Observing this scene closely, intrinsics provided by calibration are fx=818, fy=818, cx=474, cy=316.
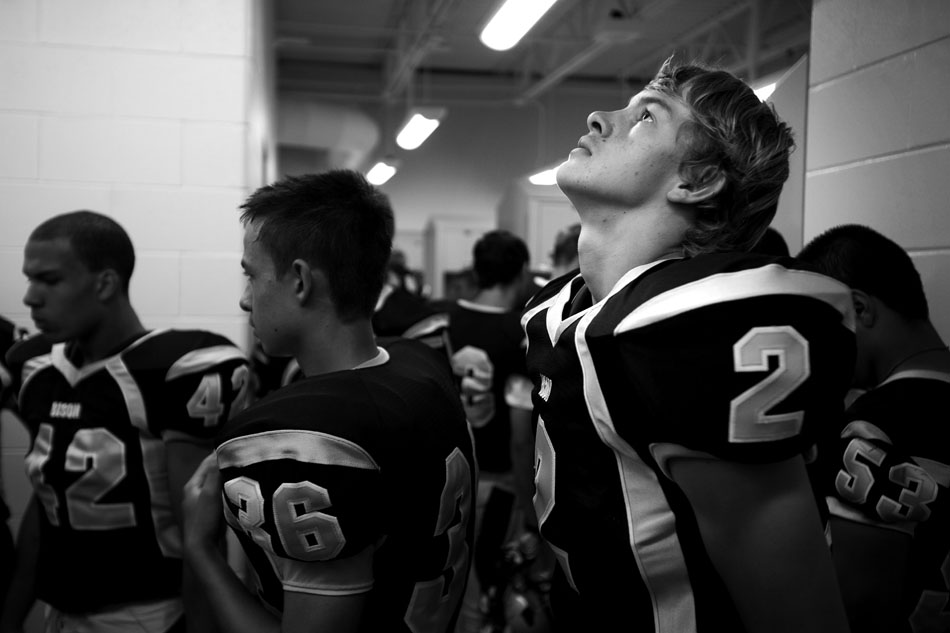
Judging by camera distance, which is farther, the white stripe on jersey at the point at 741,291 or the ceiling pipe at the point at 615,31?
the ceiling pipe at the point at 615,31

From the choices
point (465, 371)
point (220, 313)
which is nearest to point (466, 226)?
point (465, 371)

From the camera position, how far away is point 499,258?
4.74m

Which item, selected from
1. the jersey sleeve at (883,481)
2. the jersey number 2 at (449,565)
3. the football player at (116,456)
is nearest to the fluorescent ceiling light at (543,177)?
the football player at (116,456)

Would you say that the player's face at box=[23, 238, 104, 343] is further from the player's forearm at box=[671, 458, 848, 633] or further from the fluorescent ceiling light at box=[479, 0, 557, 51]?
the fluorescent ceiling light at box=[479, 0, 557, 51]

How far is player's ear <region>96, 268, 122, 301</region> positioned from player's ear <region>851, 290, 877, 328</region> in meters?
2.06

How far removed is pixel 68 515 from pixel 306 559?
1231 millimetres

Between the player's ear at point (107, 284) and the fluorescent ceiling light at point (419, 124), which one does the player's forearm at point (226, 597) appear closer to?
the player's ear at point (107, 284)

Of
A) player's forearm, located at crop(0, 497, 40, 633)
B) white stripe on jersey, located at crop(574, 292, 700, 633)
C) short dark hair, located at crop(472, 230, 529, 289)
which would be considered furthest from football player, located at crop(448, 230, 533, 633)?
white stripe on jersey, located at crop(574, 292, 700, 633)

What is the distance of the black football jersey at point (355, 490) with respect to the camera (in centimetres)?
141

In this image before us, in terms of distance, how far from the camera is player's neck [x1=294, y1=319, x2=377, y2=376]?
68.2 inches

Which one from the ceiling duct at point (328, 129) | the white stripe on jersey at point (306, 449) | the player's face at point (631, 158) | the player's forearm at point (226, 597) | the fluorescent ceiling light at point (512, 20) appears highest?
the ceiling duct at point (328, 129)

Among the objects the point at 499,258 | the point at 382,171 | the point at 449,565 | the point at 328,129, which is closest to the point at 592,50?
the point at 328,129

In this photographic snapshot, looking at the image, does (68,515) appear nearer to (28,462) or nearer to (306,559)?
(28,462)

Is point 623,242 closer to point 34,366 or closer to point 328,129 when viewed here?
point 34,366
